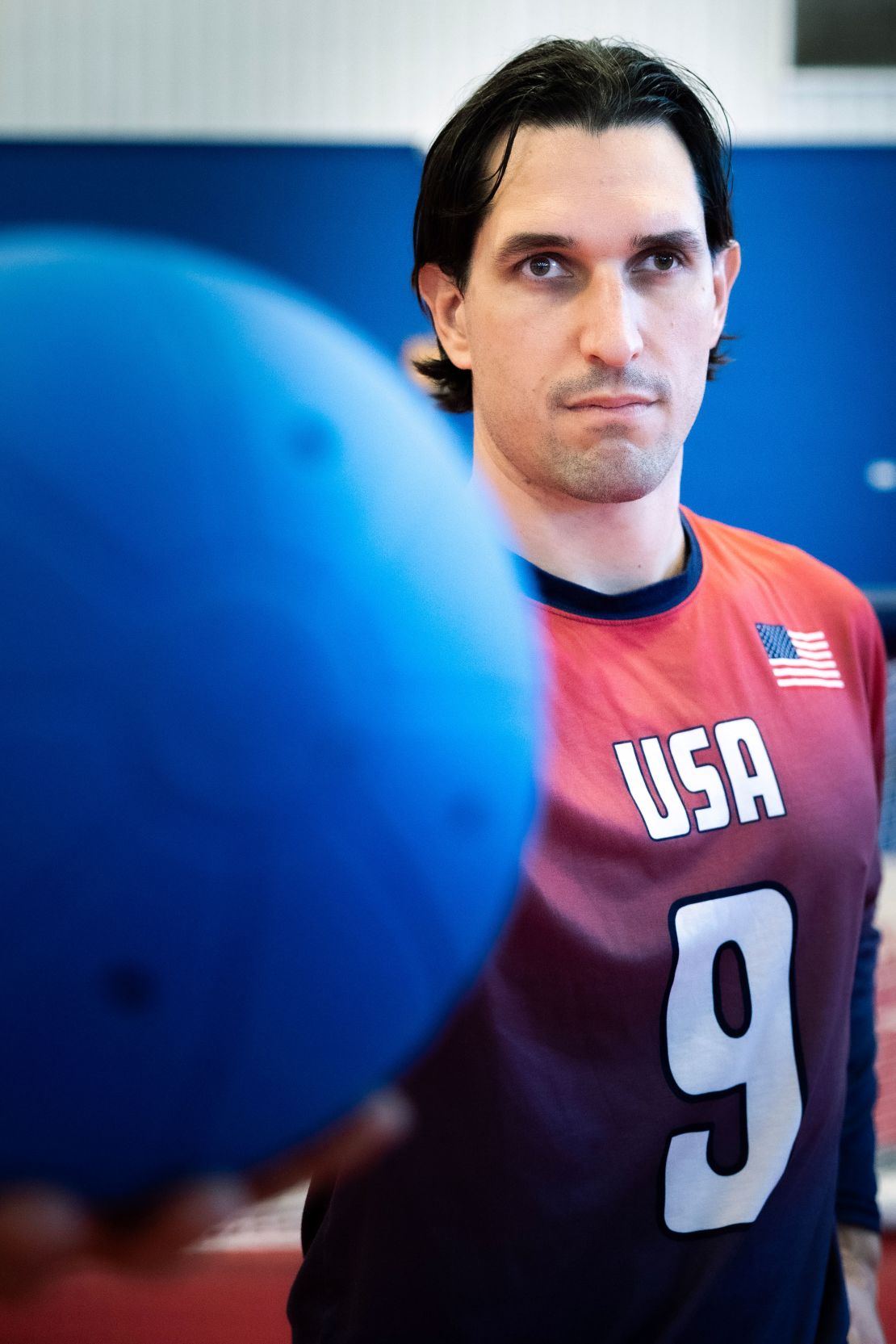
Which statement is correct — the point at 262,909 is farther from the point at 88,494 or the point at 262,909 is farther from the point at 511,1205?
the point at 511,1205

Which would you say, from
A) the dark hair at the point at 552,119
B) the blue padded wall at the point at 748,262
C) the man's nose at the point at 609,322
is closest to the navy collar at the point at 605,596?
the man's nose at the point at 609,322

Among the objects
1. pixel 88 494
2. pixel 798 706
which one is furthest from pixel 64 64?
pixel 88 494

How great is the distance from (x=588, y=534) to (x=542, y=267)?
20 cm

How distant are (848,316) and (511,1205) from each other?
2872 mm

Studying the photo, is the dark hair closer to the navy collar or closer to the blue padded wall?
the navy collar

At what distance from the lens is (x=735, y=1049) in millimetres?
915

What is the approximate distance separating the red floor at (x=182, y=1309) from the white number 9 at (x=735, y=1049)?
1.64 meters

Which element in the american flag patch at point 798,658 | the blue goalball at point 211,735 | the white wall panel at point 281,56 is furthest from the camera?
the white wall panel at point 281,56

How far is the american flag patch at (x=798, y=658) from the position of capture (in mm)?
1010

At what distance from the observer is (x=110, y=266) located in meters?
0.55

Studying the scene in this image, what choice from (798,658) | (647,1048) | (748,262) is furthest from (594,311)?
(748,262)

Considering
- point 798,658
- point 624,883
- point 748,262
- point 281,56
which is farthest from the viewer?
point 281,56

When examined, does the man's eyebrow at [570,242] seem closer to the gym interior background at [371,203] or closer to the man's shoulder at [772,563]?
the man's shoulder at [772,563]

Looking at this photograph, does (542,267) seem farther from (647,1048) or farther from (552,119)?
(647,1048)
